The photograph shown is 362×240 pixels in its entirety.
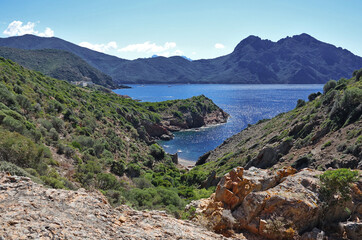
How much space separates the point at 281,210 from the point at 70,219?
28.0 feet

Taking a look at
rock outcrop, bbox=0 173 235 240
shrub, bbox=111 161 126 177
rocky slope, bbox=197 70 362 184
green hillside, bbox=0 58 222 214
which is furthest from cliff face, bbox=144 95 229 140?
rock outcrop, bbox=0 173 235 240

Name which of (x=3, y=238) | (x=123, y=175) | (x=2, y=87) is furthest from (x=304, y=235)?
(x=2, y=87)

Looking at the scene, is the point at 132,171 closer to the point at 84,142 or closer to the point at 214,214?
the point at 84,142

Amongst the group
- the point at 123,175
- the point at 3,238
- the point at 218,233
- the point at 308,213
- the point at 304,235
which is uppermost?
the point at 3,238

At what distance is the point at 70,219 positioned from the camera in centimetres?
763

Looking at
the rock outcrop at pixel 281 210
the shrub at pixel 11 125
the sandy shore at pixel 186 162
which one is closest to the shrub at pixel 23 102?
the shrub at pixel 11 125

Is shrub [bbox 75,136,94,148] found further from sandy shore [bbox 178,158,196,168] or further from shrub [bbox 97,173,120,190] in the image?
sandy shore [bbox 178,158,196,168]

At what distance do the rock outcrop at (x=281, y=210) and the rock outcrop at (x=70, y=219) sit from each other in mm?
1811

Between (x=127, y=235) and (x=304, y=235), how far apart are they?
7.34 m

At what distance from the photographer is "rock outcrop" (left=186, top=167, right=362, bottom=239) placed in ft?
33.3

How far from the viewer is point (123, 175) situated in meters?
27.7

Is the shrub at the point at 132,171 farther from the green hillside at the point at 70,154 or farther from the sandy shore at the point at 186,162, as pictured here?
the sandy shore at the point at 186,162

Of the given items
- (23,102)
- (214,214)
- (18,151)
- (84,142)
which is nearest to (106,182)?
(18,151)

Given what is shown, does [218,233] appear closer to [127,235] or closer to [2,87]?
[127,235]
